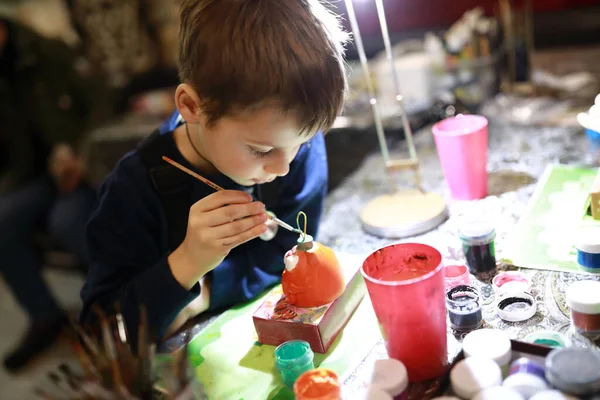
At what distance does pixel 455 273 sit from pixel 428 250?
0.58 feet

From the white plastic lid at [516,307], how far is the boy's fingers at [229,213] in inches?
15.9

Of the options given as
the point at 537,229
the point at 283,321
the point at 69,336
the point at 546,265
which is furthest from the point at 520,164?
the point at 69,336

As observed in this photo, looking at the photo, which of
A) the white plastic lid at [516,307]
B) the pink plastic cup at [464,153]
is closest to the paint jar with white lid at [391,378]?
the white plastic lid at [516,307]

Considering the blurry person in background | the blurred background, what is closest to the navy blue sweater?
the blurred background

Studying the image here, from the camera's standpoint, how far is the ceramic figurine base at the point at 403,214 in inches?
45.6

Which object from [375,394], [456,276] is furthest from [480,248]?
[375,394]

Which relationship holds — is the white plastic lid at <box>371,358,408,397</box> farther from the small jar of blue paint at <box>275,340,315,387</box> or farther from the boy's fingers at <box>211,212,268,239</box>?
the boy's fingers at <box>211,212,268,239</box>

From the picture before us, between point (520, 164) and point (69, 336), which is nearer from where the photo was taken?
point (69, 336)

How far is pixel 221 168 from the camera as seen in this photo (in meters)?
0.95

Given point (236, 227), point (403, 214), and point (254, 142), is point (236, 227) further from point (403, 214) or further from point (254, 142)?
point (403, 214)

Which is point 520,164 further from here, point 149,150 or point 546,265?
point 149,150

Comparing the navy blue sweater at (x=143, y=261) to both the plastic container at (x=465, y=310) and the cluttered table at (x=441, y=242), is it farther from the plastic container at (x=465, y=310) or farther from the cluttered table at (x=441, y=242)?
Result: the plastic container at (x=465, y=310)

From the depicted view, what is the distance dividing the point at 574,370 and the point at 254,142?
513 millimetres

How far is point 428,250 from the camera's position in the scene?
2.68 feet
